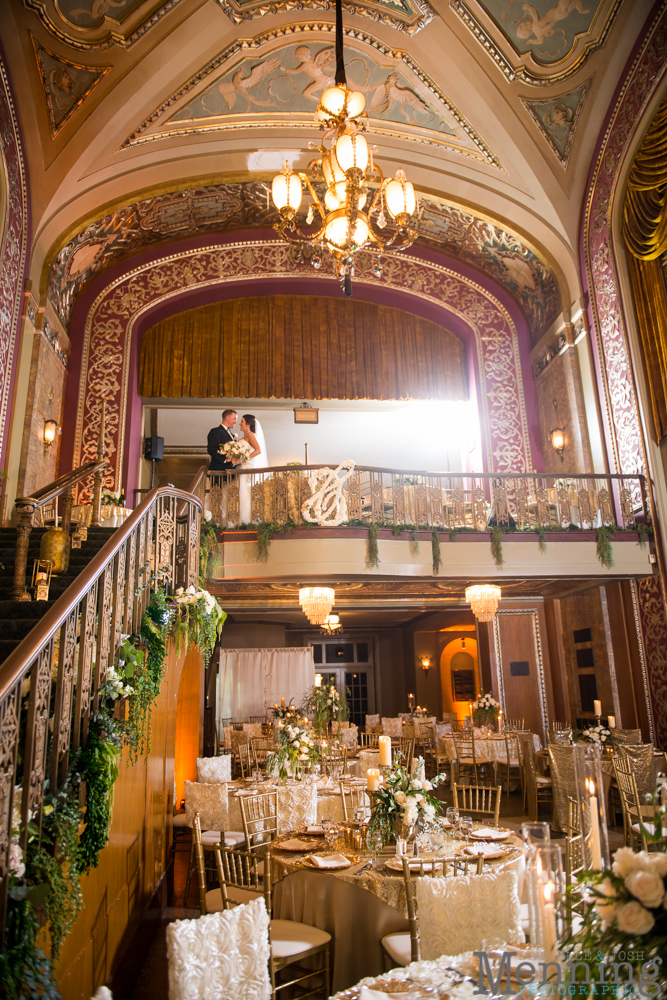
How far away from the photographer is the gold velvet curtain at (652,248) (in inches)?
343

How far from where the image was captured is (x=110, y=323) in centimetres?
1188

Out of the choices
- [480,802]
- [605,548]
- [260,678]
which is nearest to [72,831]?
[480,802]

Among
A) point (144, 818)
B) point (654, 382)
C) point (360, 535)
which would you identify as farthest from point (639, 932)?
point (654, 382)

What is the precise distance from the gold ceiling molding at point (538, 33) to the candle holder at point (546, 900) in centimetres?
1044

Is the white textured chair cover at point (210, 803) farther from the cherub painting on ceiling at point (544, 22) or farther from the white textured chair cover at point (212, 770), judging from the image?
the cherub painting on ceiling at point (544, 22)

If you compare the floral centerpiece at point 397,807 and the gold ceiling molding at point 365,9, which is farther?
the gold ceiling molding at point 365,9

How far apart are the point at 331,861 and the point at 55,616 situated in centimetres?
240

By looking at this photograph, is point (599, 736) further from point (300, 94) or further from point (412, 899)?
point (300, 94)

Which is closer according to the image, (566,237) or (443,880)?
(443,880)

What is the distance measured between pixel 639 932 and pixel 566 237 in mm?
11078

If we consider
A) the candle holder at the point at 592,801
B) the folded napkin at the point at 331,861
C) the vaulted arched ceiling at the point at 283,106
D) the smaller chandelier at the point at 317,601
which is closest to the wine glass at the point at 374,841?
the folded napkin at the point at 331,861

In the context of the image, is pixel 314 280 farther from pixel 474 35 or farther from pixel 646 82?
pixel 646 82

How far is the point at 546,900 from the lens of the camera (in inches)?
70.0

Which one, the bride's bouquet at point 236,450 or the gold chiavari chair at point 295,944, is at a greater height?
the bride's bouquet at point 236,450
